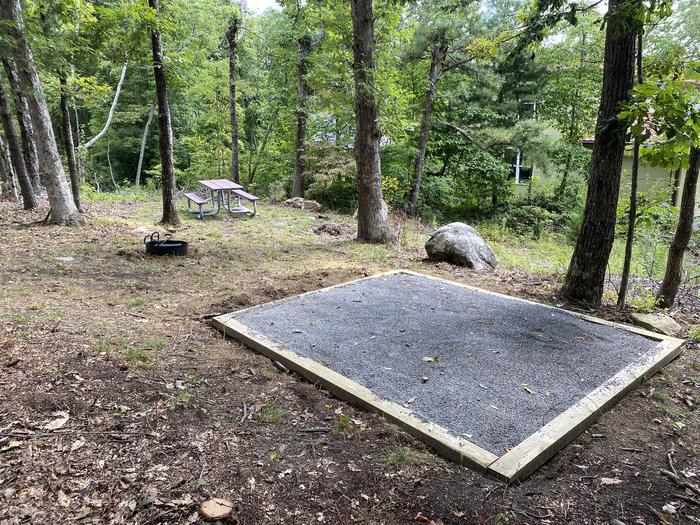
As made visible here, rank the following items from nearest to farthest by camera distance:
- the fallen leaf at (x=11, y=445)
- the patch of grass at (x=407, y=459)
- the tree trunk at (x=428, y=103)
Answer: the fallen leaf at (x=11, y=445) → the patch of grass at (x=407, y=459) → the tree trunk at (x=428, y=103)

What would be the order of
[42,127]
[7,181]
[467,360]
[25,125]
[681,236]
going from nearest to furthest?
[467,360] < [681,236] < [42,127] < [25,125] < [7,181]

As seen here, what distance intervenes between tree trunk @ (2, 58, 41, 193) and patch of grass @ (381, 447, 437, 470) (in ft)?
23.2

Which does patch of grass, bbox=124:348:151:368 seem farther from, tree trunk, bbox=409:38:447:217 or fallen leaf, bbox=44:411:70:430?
tree trunk, bbox=409:38:447:217

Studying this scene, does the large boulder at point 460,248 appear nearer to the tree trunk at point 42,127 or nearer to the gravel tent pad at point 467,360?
the gravel tent pad at point 467,360

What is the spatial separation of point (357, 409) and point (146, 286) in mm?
3051

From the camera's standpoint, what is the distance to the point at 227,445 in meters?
2.21

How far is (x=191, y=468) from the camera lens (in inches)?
79.2

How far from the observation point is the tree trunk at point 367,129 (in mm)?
6746

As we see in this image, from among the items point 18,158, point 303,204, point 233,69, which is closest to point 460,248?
point 303,204

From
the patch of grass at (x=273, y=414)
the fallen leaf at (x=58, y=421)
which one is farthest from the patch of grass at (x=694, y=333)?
the fallen leaf at (x=58, y=421)

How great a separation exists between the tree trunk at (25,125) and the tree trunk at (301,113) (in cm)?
611

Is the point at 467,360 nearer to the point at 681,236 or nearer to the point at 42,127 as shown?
the point at 681,236

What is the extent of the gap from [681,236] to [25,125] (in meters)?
10.8

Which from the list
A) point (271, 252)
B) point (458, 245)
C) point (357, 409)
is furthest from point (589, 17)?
point (357, 409)
